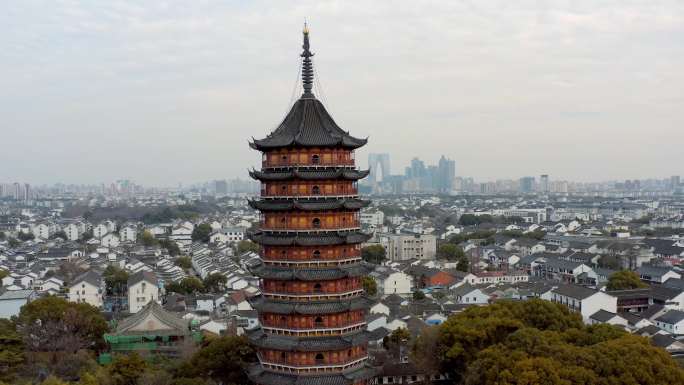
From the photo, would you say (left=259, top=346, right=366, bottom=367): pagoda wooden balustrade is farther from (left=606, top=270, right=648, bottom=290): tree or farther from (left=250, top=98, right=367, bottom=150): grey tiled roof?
(left=606, top=270, right=648, bottom=290): tree

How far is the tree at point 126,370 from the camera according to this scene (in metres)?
31.2

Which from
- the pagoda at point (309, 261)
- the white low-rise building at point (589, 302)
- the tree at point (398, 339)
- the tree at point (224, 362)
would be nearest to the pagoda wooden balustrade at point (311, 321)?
the pagoda at point (309, 261)

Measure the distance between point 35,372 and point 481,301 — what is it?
128 ft

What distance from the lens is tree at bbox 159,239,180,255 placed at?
104 meters

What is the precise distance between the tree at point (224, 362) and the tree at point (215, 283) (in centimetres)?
3592

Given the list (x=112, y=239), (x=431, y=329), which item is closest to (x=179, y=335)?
(x=431, y=329)

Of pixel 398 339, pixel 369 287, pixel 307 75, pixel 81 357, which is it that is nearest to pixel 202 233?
pixel 369 287

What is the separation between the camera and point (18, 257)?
93188mm

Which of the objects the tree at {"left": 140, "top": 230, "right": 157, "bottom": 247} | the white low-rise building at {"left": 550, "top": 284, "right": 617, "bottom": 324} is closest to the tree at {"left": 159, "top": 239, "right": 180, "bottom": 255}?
the tree at {"left": 140, "top": 230, "right": 157, "bottom": 247}

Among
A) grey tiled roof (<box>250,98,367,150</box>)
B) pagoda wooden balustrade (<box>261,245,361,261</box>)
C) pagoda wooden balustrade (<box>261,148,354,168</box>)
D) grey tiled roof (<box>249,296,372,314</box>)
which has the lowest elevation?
grey tiled roof (<box>249,296,372,314</box>)

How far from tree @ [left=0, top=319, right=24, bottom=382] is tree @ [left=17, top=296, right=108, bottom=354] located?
4.19 ft

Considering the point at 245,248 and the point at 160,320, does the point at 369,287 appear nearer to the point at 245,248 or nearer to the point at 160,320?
the point at 160,320

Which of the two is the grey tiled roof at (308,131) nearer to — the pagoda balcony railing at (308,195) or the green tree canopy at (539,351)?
the pagoda balcony railing at (308,195)

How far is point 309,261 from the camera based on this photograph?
2644 centimetres
